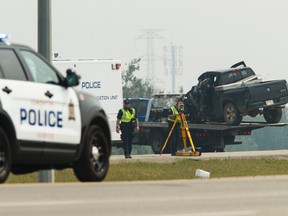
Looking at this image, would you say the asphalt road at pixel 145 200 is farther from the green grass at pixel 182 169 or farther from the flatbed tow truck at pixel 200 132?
the flatbed tow truck at pixel 200 132

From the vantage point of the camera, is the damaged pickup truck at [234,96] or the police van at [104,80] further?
the damaged pickup truck at [234,96]

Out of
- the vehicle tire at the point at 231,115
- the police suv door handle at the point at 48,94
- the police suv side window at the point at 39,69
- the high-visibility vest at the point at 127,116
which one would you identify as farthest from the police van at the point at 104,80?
the police suv door handle at the point at 48,94

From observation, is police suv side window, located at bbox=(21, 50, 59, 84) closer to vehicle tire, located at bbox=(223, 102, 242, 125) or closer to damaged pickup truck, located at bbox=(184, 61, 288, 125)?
damaged pickup truck, located at bbox=(184, 61, 288, 125)

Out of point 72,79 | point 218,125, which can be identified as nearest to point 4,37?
point 72,79

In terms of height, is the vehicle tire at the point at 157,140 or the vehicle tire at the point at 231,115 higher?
the vehicle tire at the point at 231,115

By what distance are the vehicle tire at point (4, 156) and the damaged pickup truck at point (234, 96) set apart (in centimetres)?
2982

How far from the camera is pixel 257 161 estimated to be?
31.0 metres

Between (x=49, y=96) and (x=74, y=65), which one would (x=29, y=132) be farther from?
(x=74, y=65)

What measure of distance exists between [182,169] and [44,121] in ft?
47.0

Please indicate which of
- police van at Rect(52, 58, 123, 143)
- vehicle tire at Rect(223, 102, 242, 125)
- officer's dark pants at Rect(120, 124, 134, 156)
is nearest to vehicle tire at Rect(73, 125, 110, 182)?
officer's dark pants at Rect(120, 124, 134, 156)

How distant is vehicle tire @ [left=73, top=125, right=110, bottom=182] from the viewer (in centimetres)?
1409

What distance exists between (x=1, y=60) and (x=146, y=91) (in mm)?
144303

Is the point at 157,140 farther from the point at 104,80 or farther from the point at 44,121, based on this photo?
the point at 44,121

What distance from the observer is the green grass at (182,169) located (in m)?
23.6
